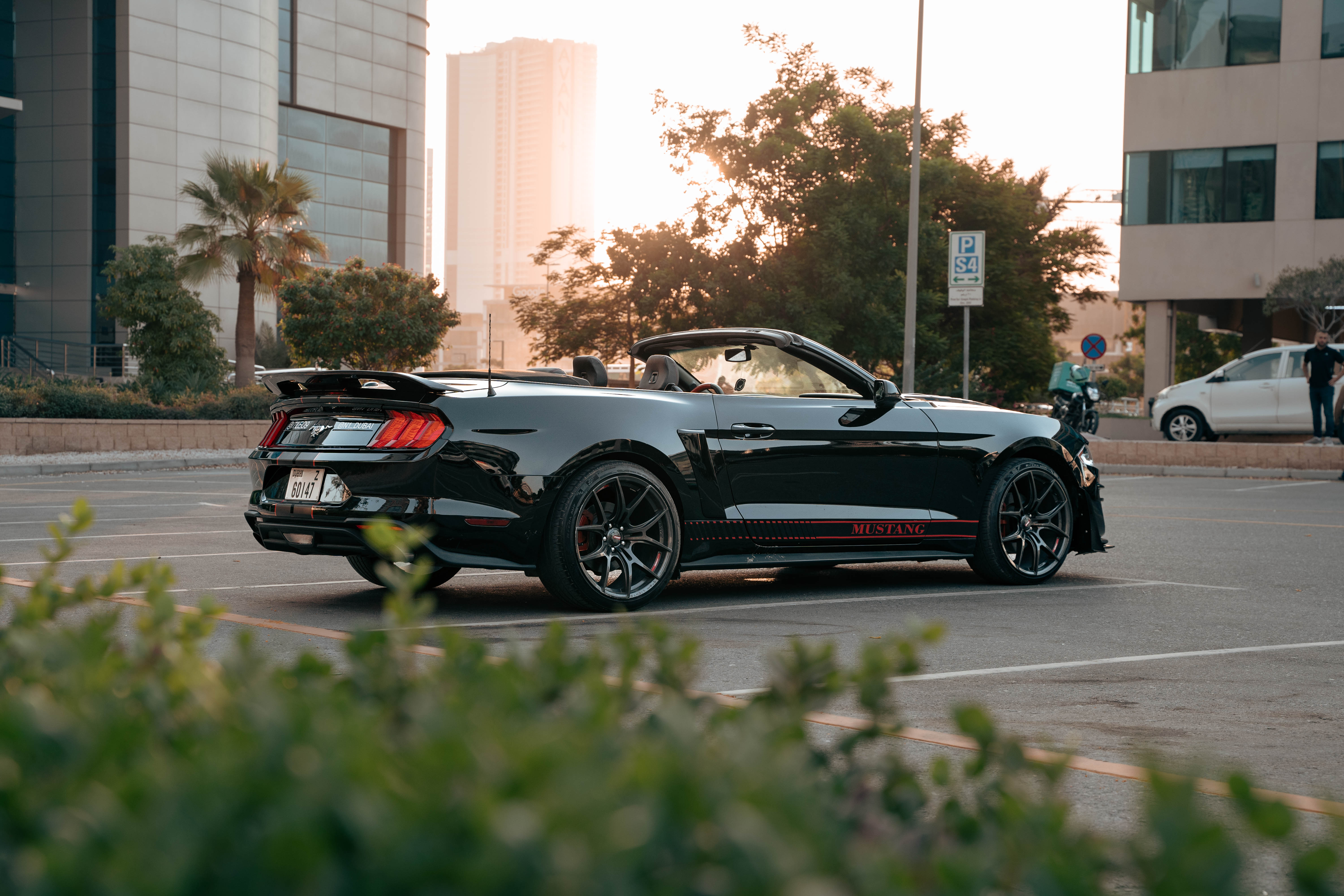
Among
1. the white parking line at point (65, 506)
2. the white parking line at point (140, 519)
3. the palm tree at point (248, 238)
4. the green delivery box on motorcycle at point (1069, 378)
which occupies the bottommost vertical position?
the white parking line at point (65, 506)

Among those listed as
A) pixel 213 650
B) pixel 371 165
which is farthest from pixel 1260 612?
pixel 371 165

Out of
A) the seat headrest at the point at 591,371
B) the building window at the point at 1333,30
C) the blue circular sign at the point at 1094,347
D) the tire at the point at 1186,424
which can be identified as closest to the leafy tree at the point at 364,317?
the blue circular sign at the point at 1094,347

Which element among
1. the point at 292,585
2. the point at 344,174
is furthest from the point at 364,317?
the point at 344,174

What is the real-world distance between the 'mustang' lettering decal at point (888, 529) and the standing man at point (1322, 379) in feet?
49.1

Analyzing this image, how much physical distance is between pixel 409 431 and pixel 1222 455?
58.2 ft

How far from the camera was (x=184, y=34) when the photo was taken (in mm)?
53438

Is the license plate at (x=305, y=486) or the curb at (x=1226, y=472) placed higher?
the license plate at (x=305, y=486)

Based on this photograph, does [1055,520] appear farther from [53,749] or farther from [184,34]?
[184,34]

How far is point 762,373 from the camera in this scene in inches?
303

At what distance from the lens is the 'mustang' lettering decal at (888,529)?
7.59 metres

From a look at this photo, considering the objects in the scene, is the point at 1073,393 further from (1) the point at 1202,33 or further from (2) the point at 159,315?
(2) the point at 159,315

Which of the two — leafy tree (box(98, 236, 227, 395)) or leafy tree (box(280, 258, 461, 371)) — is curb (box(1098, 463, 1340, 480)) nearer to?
Answer: leafy tree (box(280, 258, 461, 371))

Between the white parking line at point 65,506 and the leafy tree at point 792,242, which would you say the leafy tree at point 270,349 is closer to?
the leafy tree at point 792,242

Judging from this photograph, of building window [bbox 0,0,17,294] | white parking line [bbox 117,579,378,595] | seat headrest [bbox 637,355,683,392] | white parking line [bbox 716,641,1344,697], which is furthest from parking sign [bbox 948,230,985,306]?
building window [bbox 0,0,17,294]
